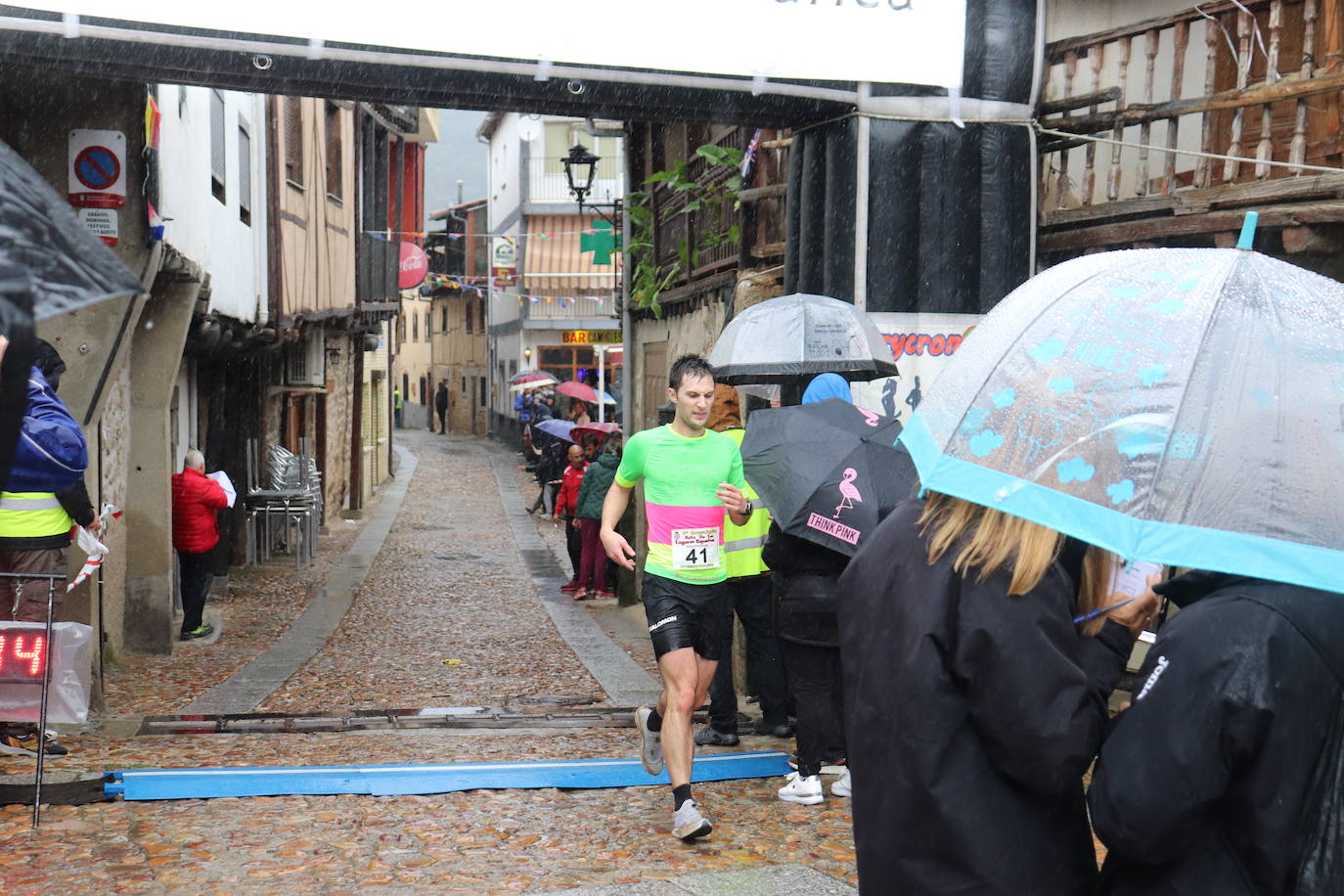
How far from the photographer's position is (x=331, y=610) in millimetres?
13398

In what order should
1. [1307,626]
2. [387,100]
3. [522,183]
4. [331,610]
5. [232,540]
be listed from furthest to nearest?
1. [522,183]
2. [232,540]
3. [331,610]
4. [387,100]
5. [1307,626]

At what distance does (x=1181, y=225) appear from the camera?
Result: 6.73 meters

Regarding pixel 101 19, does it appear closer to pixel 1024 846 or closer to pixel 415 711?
pixel 415 711

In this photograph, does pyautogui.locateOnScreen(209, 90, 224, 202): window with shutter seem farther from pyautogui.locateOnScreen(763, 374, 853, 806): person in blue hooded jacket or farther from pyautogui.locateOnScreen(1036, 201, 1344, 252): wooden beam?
pyautogui.locateOnScreen(763, 374, 853, 806): person in blue hooded jacket

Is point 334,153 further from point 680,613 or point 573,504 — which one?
point 680,613

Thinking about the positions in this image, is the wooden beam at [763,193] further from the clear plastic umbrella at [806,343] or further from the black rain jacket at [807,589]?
the black rain jacket at [807,589]

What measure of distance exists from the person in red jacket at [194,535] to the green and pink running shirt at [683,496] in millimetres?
6582

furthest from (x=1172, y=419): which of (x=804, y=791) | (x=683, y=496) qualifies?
(x=804, y=791)

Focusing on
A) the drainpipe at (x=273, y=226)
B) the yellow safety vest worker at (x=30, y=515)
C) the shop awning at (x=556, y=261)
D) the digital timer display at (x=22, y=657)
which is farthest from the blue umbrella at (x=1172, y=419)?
the shop awning at (x=556, y=261)

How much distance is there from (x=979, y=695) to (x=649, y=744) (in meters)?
3.71

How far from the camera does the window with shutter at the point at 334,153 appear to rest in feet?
68.6

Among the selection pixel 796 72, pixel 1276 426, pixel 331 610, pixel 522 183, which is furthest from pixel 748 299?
pixel 522 183

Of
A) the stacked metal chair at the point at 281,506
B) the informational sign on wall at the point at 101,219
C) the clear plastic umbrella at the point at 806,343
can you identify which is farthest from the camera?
the stacked metal chair at the point at 281,506

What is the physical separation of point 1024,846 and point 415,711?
20.0 feet
